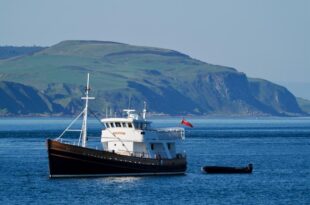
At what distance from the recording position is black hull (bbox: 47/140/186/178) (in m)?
93.9

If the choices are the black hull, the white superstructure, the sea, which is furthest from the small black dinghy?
the black hull

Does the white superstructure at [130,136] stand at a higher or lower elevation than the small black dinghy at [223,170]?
higher

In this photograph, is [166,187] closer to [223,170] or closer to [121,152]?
[121,152]

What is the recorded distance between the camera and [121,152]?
99.9 m

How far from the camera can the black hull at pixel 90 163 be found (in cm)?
9388

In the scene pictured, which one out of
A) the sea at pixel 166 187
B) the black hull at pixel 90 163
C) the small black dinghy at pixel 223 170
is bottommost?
the sea at pixel 166 187

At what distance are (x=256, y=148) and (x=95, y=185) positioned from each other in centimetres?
8311

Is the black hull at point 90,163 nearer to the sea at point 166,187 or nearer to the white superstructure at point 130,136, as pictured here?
the sea at point 166,187

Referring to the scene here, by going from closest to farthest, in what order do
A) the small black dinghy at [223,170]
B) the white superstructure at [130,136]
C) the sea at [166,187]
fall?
the sea at [166,187] < the white superstructure at [130,136] < the small black dinghy at [223,170]

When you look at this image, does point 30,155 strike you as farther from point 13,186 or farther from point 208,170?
point 13,186

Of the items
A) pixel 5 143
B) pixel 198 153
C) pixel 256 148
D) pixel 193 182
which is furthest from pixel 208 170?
pixel 5 143

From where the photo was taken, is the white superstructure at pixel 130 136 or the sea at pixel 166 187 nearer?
the sea at pixel 166 187

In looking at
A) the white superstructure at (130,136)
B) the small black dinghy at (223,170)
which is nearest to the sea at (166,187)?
the small black dinghy at (223,170)

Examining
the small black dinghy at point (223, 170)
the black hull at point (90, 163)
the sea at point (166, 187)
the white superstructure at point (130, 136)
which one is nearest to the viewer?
the sea at point (166, 187)
